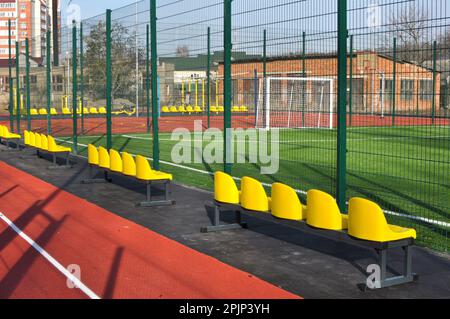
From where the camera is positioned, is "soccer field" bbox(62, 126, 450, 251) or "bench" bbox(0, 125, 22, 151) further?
"bench" bbox(0, 125, 22, 151)

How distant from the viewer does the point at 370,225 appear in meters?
6.03

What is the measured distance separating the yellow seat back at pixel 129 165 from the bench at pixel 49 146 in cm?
475

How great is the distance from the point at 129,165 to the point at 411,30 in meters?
5.61

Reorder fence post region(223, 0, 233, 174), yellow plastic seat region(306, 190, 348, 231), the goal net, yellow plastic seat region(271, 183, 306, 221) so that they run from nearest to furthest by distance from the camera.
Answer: yellow plastic seat region(306, 190, 348, 231)
yellow plastic seat region(271, 183, 306, 221)
fence post region(223, 0, 233, 174)
the goal net

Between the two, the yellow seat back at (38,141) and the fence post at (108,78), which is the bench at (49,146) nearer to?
the yellow seat back at (38,141)

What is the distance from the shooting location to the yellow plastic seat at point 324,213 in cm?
662

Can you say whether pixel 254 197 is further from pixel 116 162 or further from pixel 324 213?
pixel 116 162

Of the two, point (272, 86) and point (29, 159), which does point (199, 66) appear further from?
point (272, 86)

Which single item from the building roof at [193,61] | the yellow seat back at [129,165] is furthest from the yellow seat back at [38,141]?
A: the yellow seat back at [129,165]

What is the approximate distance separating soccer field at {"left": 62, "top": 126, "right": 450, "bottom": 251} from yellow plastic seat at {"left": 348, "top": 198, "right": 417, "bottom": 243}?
1.30 meters

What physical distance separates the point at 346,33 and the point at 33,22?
136565mm

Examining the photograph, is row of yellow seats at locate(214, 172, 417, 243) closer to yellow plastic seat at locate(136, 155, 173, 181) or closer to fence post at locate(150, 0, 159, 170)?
yellow plastic seat at locate(136, 155, 173, 181)

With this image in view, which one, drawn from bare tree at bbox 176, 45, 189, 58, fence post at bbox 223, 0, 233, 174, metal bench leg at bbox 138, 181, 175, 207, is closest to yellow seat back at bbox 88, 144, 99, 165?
bare tree at bbox 176, 45, 189, 58

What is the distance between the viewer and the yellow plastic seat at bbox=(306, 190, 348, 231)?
6.62 meters
